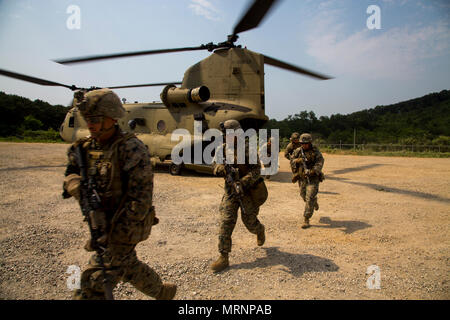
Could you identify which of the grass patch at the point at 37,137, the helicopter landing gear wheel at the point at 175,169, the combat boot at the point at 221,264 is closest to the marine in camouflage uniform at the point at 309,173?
the combat boot at the point at 221,264

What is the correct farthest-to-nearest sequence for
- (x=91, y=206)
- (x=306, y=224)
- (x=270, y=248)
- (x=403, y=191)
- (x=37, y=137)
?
(x=37, y=137) → (x=403, y=191) → (x=306, y=224) → (x=270, y=248) → (x=91, y=206)

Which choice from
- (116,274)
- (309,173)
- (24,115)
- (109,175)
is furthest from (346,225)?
(24,115)

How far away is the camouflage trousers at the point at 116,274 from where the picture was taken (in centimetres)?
199

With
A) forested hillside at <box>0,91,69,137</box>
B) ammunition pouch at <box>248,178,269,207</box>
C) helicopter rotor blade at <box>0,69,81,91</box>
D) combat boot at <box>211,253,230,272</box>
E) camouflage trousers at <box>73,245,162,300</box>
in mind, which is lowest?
combat boot at <box>211,253,230,272</box>

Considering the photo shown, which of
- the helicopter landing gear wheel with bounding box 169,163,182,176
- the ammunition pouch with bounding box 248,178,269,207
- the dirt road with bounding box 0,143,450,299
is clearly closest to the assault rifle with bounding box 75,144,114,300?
the dirt road with bounding box 0,143,450,299

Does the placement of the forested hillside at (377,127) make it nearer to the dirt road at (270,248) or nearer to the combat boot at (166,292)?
the dirt road at (270,248)

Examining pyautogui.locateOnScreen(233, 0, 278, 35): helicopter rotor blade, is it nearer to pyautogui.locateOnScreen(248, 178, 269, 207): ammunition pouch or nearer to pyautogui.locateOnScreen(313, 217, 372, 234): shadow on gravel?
pyautogui.locateOnScreen(248, 178, 269, 207): ammunition pouch

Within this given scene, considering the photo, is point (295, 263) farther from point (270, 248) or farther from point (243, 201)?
point (243, 201)

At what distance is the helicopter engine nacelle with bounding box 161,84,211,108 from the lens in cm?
922

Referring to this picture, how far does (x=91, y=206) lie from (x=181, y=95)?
820cm

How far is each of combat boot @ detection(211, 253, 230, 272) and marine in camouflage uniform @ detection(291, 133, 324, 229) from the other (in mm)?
1979

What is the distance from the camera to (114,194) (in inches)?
81.2

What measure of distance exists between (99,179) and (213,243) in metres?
2.44
